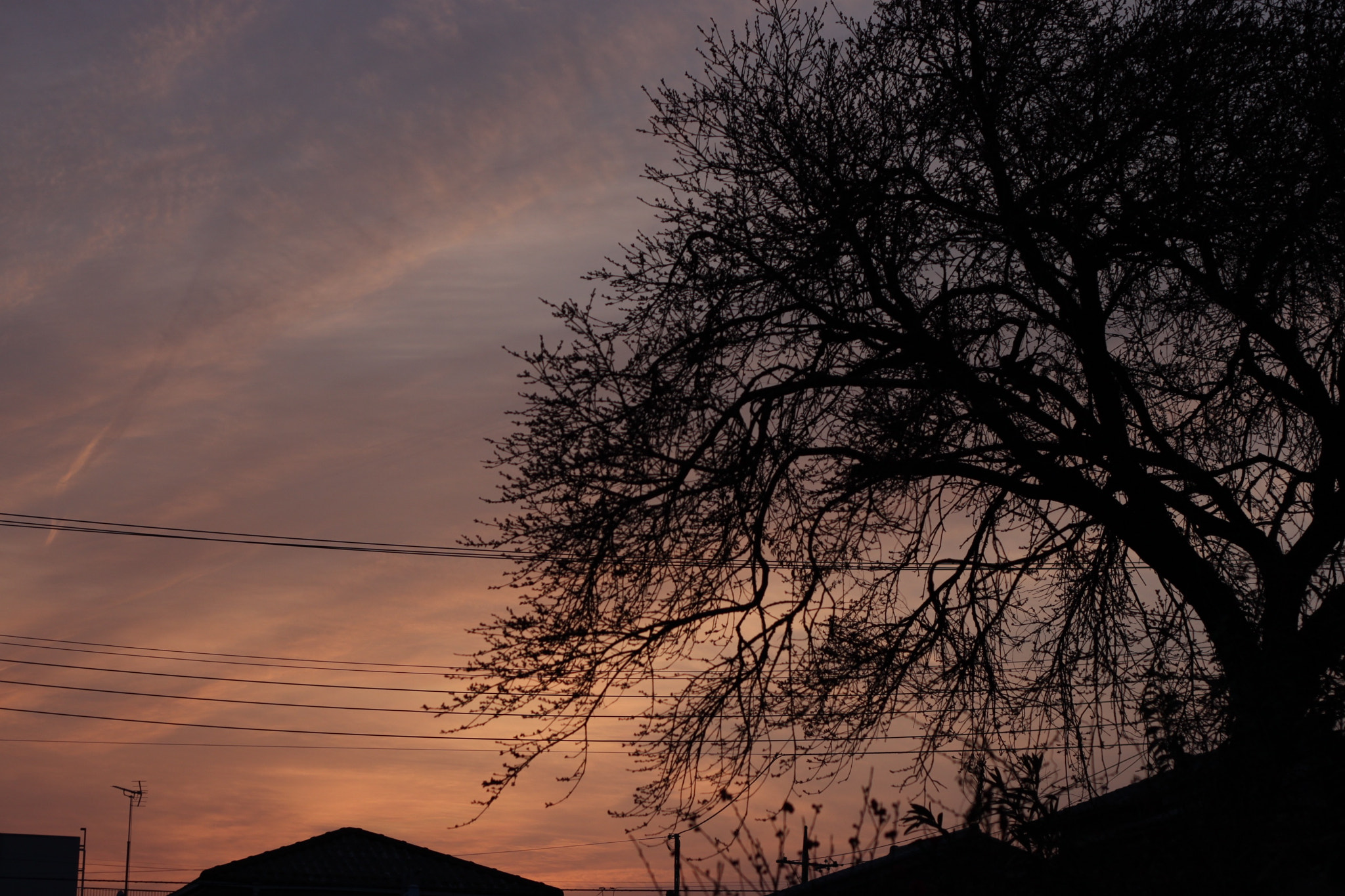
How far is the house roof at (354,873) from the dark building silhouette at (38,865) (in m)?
10.8

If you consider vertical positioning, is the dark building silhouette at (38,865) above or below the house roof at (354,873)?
above

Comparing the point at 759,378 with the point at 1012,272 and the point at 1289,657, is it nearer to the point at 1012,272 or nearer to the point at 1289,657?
the point at 1012,272

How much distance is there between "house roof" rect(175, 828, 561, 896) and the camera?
28.0 metres

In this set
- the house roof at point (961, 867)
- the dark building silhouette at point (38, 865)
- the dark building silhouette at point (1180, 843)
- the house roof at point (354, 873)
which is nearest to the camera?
the dark building silhouette at point (1180, 843)

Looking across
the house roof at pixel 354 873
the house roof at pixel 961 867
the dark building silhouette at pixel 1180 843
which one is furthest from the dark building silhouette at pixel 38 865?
the dark building silhouette at pixel 1180 843

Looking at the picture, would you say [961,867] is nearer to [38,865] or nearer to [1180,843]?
[1180,843]

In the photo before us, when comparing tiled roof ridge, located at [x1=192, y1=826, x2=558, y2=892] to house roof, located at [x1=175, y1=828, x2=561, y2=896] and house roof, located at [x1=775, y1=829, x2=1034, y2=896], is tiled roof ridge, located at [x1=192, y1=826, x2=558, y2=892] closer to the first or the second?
house roof, located at [x1=175, y1=828, x2=561, y2=896]

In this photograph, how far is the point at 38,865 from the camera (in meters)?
36.8

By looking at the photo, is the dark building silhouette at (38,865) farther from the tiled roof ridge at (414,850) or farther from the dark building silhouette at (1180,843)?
the dark building silhouette at (1180,843)

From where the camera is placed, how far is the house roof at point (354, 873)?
91.9ft

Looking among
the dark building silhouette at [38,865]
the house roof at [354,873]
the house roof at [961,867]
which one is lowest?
the house roof at [961,867]

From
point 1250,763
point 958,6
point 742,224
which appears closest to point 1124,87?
point 958,6

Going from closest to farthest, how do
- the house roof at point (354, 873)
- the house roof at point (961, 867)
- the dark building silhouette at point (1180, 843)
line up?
the dark building silhouette at point (1180, 843)
the house roof at point (961, 867)
the house roof at point (354, 873)

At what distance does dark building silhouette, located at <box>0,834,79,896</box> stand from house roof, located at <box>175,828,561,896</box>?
10.8m
